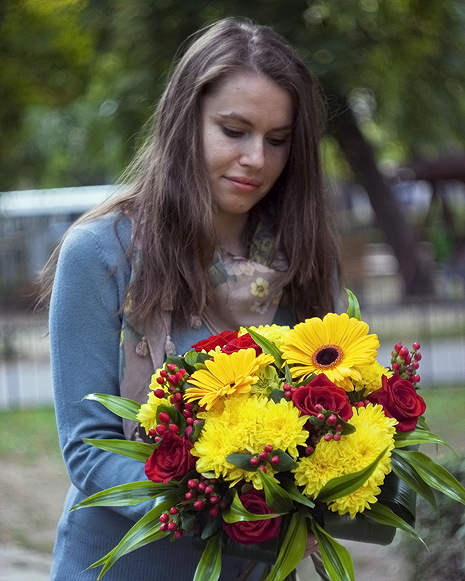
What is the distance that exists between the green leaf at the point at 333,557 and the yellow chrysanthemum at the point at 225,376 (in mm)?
289

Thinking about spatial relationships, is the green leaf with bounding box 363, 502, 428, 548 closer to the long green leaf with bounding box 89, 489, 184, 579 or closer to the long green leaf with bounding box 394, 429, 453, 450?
the long green leaf with bounding box 394, 429, 453, 450

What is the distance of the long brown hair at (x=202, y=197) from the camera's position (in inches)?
74.8

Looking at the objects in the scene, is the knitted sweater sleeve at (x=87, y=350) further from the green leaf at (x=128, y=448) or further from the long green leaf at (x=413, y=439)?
the long green leaf at (x=413, y=439)

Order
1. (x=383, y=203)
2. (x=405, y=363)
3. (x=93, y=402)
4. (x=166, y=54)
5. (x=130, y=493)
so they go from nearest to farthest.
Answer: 1. (x=130, y=493)
2. (x=405, y=363)
3. (x=93, y=402)
4. (x=166, y=54)
5. (x=383, y=203)

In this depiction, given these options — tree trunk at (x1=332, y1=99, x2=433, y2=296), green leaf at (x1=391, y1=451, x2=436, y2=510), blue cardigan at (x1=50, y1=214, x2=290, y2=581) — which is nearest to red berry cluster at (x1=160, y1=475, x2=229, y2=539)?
blue cardigan at (x1=50, y1=214, x2=290, y2=581)

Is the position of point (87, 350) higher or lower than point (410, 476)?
higher

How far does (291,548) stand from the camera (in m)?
1.43

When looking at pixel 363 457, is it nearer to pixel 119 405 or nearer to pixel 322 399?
pixel 322 399

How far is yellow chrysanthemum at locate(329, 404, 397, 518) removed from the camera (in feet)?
4.65

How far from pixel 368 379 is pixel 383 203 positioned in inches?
451

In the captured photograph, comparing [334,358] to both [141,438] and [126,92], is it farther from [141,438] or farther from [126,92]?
[126,92]

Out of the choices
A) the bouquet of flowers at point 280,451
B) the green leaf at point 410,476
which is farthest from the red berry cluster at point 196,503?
the green leaf at point 410,476

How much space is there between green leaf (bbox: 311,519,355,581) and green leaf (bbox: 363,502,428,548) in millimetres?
91

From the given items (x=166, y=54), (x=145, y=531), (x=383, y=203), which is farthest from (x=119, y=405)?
(x=383, y=203)
